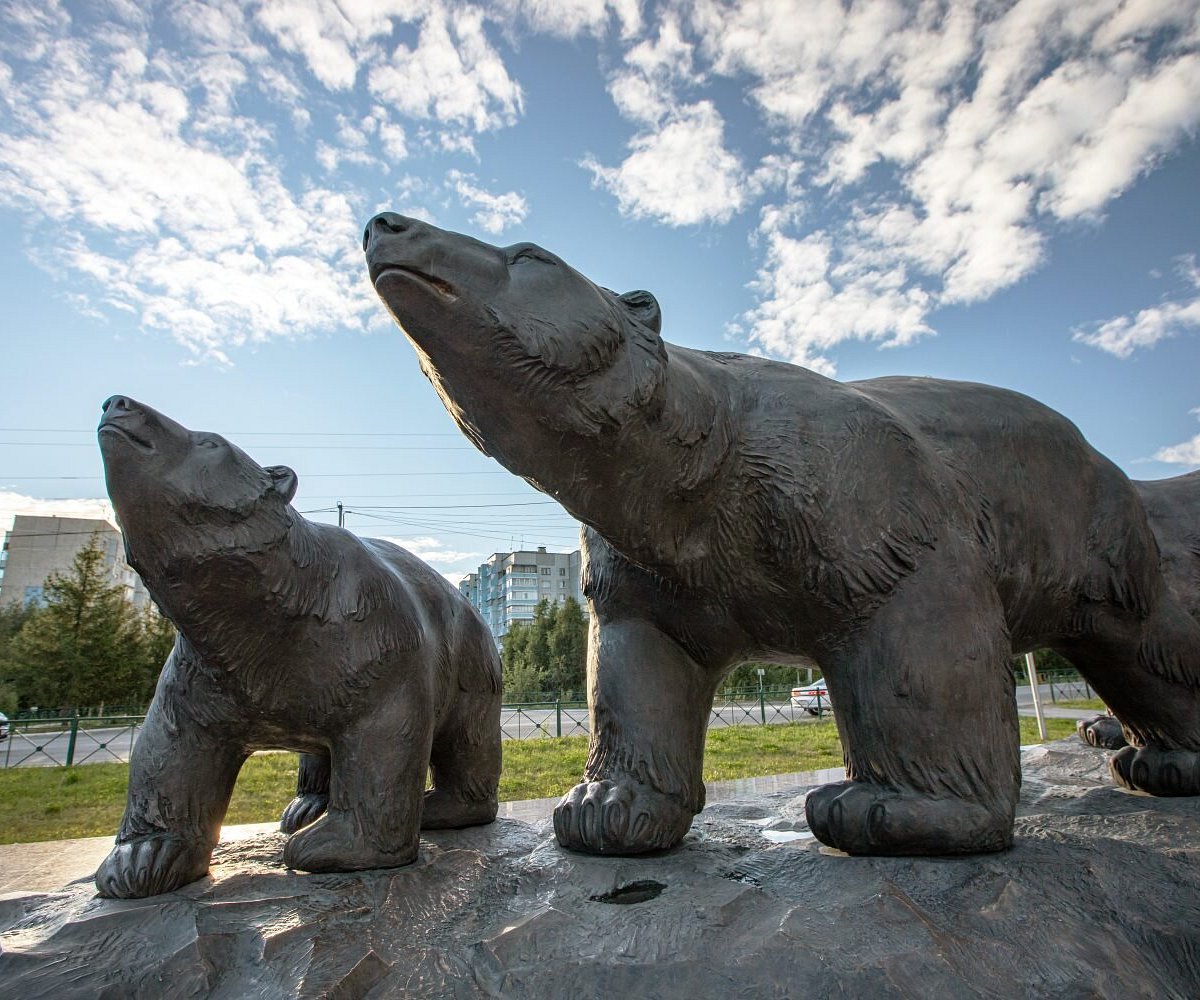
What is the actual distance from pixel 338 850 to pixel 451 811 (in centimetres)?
72

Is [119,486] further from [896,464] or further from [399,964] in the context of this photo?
[896,464]

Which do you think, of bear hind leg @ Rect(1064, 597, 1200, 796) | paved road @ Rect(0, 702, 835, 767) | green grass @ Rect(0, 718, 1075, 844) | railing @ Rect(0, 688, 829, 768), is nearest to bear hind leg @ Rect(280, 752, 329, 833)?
bear hind leg @ Rect(1064, 597, 1200, 796)

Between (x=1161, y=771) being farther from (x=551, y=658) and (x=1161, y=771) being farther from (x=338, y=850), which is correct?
(x=551, y=658)

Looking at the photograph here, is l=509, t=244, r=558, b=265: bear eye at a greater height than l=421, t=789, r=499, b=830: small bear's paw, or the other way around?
l=509, t=244, r=558, b=265: bear eye

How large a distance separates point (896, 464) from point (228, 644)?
165 centimetres

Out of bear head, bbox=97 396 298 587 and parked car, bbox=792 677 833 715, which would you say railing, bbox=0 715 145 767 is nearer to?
bear head, bbox=97 396 298 587

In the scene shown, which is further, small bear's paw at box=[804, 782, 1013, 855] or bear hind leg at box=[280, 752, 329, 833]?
bear hind leg at box=[280, 752, 329, 833]

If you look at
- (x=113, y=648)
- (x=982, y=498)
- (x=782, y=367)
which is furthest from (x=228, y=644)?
(x=113, y=648)

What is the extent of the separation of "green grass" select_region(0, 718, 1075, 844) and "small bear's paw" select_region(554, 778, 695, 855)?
149 inches

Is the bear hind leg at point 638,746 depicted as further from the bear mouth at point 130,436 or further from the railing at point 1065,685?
the railing at point 1065,685

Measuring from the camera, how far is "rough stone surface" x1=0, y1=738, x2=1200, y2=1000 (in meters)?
1.35

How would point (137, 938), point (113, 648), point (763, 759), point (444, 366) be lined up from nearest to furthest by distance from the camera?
1. point (137, 938)
2. point (444, 366)
3. point (763, 759)
4. point (113, 648)

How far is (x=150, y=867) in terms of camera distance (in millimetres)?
1851

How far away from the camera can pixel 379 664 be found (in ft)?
6.72
